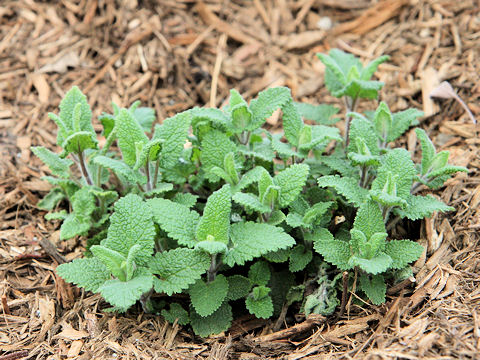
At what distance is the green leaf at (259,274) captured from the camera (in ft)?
9.20

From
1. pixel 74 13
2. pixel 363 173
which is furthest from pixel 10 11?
pixel 363 173

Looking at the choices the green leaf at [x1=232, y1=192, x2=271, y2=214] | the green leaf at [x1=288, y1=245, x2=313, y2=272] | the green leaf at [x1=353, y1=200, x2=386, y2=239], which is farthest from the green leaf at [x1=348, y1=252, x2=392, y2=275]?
the green leaf at [x1=232, y1=192, x2=271, y2=214]

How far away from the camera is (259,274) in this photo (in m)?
2.82

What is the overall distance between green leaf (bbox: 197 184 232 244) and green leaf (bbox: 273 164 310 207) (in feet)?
1.02

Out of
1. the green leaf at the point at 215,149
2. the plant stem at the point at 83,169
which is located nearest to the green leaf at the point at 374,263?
the green leaf at the point at 215,149

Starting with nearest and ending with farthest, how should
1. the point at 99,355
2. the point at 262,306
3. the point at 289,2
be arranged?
the point at 99,355, the point at 262,306, the point at 289,2

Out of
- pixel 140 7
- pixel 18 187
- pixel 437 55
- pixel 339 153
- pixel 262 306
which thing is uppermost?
pixel 140 7

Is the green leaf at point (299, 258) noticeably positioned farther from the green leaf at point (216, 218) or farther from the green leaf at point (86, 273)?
the green leaf at point (86, 273)

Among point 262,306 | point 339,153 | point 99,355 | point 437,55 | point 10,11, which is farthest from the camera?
point 10,11

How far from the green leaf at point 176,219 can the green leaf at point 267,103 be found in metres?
0.67

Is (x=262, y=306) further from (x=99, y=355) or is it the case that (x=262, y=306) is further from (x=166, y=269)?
(x=99, y=355)

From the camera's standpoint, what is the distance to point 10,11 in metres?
4.43

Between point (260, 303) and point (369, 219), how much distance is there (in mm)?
777

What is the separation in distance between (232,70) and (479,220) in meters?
2.54
